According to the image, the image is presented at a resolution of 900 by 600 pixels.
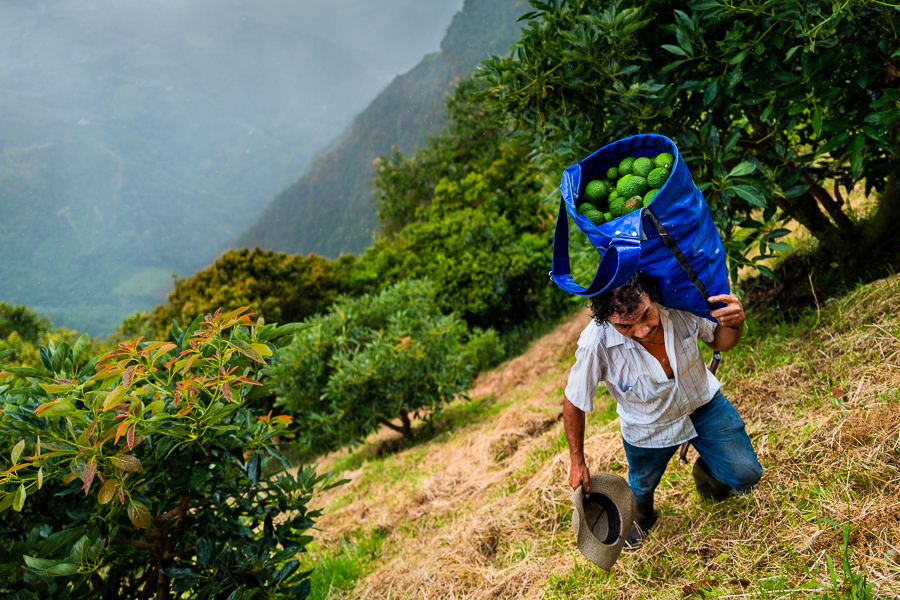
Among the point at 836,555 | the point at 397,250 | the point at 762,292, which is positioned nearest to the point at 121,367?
the point at 836,555

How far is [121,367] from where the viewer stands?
1662 millimetres

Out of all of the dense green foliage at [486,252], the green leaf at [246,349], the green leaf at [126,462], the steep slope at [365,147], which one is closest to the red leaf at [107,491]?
the green leaf at [126,462]

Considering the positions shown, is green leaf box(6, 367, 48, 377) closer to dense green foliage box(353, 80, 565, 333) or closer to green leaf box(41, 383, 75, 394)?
green leaf box(41, 383, 75, 394)

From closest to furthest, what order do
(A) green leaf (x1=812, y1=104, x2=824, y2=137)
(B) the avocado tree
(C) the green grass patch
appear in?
1. (A) green leaf (x1=812, y1=104, x2=824, y2=137)
2. (C) the green grass patch
3. (B) the avocado tree

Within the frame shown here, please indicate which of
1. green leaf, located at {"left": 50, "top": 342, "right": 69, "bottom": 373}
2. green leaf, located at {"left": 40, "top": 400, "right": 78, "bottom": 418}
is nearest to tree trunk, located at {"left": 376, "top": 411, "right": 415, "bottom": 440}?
green leaf, located at {"left": 50, "top": 342, "right": 69, "bottom": 373}

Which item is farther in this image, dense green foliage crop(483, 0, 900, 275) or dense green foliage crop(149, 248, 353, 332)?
dense green foliage crop(149, 248, 353, 332)

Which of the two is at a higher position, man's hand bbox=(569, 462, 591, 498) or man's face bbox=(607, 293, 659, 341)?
man's face bbox=(607, 293, 659, 341)

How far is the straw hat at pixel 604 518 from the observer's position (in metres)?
2.01

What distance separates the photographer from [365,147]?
92688mm

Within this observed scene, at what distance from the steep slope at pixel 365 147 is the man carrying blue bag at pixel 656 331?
232 feet

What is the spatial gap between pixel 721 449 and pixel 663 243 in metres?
1.06

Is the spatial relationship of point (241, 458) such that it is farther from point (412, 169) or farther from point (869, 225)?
point (412, 169)

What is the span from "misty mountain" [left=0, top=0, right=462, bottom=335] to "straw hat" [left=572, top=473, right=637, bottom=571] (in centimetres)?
7587

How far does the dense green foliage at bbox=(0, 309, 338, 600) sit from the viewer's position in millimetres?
1685
